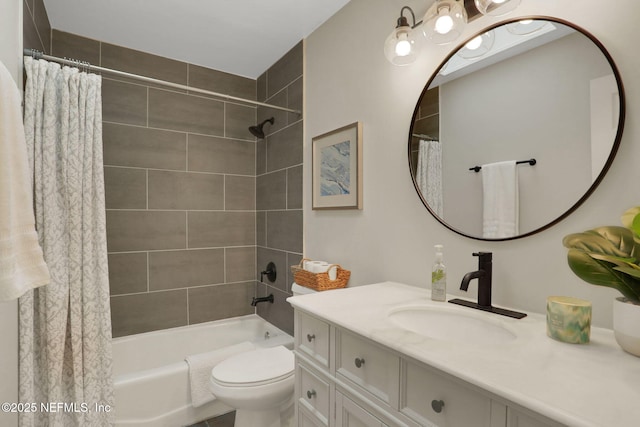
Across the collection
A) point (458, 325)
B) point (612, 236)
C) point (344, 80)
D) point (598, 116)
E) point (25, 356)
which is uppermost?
point (344, 80)

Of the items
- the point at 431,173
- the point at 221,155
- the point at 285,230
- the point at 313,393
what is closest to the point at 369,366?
the point at 313,393

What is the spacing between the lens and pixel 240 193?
2857 millimetres

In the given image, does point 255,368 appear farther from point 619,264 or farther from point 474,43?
point 474,43

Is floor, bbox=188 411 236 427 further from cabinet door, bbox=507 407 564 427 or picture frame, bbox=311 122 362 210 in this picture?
cabinet door, bbox=507 407 564 427

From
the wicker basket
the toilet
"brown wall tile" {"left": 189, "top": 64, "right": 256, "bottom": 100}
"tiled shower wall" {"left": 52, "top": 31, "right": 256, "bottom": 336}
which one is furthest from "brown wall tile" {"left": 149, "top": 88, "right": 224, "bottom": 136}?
the toilet

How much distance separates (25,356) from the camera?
144 cm

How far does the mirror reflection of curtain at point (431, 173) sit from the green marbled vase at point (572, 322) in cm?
60

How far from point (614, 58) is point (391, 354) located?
1.06 metres

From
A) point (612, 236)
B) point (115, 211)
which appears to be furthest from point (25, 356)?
point (612, 236)

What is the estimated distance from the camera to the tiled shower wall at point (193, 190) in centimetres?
237

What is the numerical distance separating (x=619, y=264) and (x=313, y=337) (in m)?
0.91

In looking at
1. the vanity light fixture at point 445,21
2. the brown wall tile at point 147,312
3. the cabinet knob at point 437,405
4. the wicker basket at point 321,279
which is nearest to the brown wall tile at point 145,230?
the brown wall tile at point 147,312

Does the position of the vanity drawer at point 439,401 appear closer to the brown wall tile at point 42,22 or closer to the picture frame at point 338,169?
the picture frame at point 338,169

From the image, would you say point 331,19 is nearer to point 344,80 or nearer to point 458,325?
point 344,80
